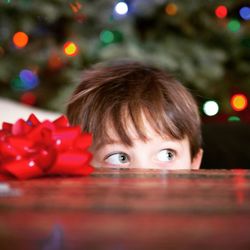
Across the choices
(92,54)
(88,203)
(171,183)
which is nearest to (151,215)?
(88,203)

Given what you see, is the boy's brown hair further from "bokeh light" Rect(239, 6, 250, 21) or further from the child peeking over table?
"bokeh light" Rect(239, 6, 250, 21)

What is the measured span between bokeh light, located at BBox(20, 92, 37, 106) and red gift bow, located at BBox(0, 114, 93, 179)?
94.8 inches

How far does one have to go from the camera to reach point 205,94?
319 centimetres

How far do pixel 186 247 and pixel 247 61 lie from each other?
117 inches

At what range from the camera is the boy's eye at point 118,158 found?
1.23 meters

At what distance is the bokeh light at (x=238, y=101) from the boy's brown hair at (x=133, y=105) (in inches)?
74.2

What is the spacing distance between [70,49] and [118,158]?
6.20ft

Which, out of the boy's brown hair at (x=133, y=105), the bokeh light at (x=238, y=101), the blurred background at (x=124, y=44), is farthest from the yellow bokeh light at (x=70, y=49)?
the boy's brown hair at (x=133, y=105)

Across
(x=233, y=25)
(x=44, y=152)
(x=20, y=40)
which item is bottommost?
(x=44, y=152)

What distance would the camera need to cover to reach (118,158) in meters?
1.24

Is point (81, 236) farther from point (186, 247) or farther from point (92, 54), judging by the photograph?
point (92, 54)

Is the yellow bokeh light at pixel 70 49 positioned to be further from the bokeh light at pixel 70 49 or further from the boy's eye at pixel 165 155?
the boy's eye at pixel 165 155

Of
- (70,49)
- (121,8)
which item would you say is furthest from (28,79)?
(121,8)

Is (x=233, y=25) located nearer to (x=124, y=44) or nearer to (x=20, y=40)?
(x=124, y=44)
